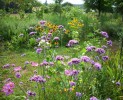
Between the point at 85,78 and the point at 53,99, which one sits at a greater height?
the point at 85,78

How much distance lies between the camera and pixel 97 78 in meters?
4.25

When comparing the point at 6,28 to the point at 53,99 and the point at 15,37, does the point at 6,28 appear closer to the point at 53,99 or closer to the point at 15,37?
the point at 15,37

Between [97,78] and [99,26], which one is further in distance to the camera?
[99,26]

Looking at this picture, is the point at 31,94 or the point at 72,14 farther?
the point at 72,14

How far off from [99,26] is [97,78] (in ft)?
32.2

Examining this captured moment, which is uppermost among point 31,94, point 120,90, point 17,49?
point 31,94

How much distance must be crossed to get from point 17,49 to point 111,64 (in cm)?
574

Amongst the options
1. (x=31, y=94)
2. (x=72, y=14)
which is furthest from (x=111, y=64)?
(x=72, y=14)

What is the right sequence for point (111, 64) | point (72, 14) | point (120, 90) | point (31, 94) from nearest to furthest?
point (31, 94) < point (120, 90) < point (111, 64) < point (72, 14)

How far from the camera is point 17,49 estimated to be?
10.2 meters

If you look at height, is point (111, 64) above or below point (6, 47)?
above

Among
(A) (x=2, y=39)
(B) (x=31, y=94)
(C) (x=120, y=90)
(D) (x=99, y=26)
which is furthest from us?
(D) (x=99, y=26)

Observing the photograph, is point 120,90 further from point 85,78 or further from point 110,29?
point 110,29

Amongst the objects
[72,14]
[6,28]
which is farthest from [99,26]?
[6,28]
